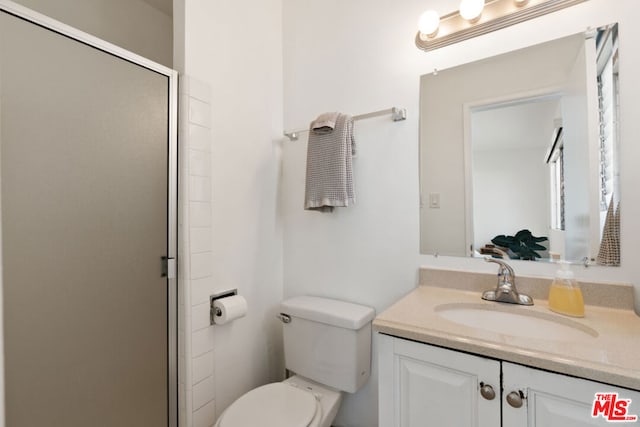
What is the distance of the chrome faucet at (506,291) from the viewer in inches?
42.1

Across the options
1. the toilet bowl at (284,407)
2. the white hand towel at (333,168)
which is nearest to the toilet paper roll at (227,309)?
the toilet bowl at (284,407)

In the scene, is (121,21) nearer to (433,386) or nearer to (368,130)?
(368,130)

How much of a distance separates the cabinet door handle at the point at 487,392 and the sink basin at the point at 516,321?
0.24 m

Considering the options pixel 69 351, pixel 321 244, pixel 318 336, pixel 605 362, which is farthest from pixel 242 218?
pixel 605 362

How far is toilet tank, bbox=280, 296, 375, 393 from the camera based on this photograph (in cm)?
132

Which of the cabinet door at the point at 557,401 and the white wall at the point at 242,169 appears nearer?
the cabinet door at the point at 557,401

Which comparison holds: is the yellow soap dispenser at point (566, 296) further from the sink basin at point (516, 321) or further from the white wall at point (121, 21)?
the white wall at point (121, 21)

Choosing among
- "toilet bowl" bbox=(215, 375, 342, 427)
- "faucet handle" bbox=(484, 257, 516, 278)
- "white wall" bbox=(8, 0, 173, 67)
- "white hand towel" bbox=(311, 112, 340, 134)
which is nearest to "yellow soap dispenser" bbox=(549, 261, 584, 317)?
"faucet handle" bbox=(484, 257, 516, 278)

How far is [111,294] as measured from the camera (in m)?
1.09

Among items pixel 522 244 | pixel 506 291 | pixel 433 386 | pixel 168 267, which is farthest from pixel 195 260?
pixel 522 244

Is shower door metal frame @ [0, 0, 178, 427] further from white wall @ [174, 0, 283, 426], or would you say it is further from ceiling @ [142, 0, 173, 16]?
ceiling @ [142, 0, 173, 16]

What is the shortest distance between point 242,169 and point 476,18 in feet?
4.01

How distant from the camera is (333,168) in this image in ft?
4.62
